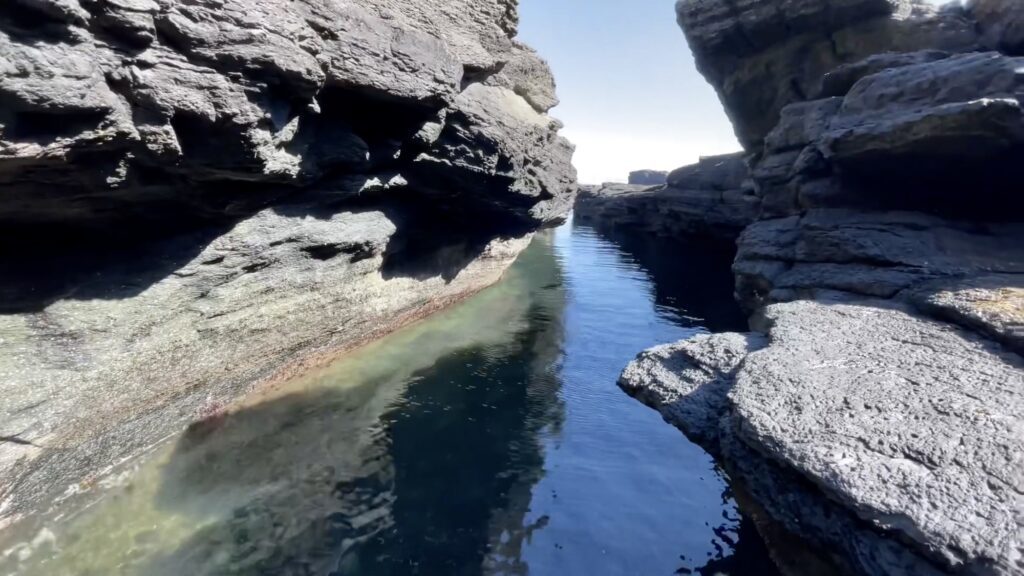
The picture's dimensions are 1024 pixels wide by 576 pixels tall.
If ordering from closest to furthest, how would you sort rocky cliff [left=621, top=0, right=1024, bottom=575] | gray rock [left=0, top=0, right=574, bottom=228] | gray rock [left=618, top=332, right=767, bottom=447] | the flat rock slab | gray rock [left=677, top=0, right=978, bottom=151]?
1. the flat rock slab
2. rocky cliff [left=621, top=0, right=1024, bottom=575]
3. gray rock [left=0, top=0, right=574, bottom=228]
4. gray rock [left=618, top=332, right=767, bottom=447]
5. gray rock [left=677, top=0, right=978, bottom=151]

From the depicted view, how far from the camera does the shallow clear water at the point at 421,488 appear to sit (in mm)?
7609

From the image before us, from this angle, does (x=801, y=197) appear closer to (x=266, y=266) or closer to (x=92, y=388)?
(x=266, y=266)

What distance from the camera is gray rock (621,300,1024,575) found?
16.0ft

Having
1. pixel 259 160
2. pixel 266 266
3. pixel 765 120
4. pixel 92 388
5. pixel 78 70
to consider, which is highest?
pixel 765 120

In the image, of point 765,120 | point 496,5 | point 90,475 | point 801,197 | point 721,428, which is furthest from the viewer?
point 765,120

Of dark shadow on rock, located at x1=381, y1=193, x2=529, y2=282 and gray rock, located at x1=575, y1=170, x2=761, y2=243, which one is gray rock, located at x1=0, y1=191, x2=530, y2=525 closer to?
dark shadow on rock, located at x1=381, y1=193, x2=529, y2=282

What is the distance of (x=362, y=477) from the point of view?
961 centimetres

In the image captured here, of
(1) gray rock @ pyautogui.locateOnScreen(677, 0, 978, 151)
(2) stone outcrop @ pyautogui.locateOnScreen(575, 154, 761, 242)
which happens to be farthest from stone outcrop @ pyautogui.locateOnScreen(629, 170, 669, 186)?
(1) gray rock @ pyautogui.locateOnScreen(677, 0, 978, 151)

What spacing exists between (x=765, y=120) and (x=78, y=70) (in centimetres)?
3519

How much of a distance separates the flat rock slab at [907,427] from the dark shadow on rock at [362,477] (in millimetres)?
4400

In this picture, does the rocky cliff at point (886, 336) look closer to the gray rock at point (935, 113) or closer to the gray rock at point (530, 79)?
the gray rock at point (935, 113)

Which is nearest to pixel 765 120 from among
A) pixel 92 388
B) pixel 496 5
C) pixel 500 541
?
pixel 496 5

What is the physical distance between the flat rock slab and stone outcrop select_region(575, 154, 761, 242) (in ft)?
87.7

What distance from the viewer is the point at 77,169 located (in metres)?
7.35
